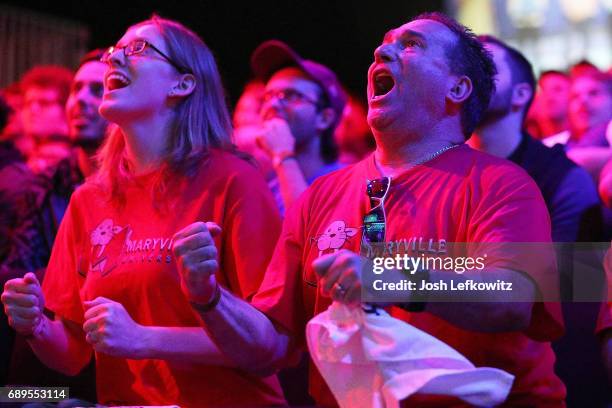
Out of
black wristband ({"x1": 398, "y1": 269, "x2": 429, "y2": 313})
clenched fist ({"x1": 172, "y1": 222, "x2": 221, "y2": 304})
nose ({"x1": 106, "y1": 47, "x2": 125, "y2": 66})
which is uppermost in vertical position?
nose ({"x1": 106, "y1": 47, "x2": 125, "y2": 66})

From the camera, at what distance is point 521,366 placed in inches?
72.7

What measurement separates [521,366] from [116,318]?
3.04ft

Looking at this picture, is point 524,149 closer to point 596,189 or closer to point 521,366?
point 596,189

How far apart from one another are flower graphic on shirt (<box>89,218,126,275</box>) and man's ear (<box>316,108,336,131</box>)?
1.47m

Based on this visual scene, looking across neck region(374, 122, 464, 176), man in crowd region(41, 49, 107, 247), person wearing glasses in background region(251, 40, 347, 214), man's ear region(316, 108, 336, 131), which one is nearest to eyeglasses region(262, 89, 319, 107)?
person wearing glasses in background region(251, 40, 347, 214)

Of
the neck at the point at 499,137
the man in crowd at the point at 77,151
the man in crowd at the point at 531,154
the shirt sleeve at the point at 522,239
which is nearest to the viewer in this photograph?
the shirt sleeve at the point at 522,239

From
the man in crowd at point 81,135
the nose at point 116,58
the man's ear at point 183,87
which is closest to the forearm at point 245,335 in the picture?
the man's ear at point 183,87

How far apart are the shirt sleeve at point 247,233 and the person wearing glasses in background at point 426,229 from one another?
0.12 meters

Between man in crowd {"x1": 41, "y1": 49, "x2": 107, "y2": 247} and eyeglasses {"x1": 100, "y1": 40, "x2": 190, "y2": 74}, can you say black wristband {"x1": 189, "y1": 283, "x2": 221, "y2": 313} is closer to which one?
eyeglasses {"x1": 100, "y1": 40, "x2": 190, "y2": 74}

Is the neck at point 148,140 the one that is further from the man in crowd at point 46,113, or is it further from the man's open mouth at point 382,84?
the man in crowd at point 46,113

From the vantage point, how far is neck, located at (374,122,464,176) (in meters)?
2.09

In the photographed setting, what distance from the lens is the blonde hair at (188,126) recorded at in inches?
98.1

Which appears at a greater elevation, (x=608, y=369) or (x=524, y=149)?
(x=524, y=149)

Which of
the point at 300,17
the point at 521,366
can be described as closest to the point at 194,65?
the point at 521,366
